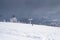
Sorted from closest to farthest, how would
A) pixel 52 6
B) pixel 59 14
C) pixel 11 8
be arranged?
1. pixel 59 14
2. pixel 52 6
3. pixel 11 8

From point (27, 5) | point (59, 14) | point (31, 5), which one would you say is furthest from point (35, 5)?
point (59, 14)

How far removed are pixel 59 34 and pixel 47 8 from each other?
5.82 ft

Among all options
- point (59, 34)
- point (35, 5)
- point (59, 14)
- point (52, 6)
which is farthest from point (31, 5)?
point (59, 34)

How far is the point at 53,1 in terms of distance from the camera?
6.15 feet

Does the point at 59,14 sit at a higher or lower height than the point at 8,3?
lower

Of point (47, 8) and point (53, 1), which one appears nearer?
point (53, 1)

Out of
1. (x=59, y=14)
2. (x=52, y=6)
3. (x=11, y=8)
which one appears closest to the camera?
(x=59, y=14)

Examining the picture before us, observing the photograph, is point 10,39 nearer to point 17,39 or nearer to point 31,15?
point 17,39

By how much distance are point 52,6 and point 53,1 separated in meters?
0.13

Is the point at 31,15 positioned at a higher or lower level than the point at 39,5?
lower

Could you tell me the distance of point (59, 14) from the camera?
1796 millimetres

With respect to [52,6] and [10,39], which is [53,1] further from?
[10,39]

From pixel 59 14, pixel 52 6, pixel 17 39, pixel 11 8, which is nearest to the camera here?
pixel 17 39

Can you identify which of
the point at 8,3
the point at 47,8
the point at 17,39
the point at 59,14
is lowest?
the point at 17,39
